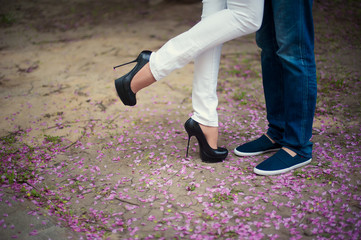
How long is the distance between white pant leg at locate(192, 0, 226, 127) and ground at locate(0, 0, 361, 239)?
1.11ft

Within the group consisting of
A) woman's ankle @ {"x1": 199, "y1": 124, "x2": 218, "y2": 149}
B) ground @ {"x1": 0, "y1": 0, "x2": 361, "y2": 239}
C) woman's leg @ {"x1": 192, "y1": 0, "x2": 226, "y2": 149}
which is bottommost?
ground @ {"x1": 0, "y1": 0, "x2": 361, "y2": 239}

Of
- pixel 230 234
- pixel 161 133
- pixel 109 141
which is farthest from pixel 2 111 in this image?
pixel 230 234

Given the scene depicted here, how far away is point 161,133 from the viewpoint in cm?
247

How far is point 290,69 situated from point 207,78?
16.8 inches

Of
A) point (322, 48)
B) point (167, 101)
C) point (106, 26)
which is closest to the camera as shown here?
point (167, 101)

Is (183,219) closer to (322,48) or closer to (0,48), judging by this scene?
(322,48)

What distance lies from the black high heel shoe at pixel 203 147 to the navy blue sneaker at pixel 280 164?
22 centimetres

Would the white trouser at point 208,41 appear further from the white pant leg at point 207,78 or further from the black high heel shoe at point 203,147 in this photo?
the black high heel shoe at point 203,147

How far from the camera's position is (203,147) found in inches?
77.9

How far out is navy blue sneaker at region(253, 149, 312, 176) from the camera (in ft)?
6.15

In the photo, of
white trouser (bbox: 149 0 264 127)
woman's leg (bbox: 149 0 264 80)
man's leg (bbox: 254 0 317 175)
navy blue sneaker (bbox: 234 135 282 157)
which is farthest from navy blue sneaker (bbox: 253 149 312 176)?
woman's leg (bbox: 149 0 264 80)

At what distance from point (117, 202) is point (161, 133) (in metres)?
0.81

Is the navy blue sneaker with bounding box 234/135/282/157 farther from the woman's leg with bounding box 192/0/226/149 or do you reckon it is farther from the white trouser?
the white trouser

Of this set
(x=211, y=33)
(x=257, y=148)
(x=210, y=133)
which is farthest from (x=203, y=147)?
(x=211, y=33)
